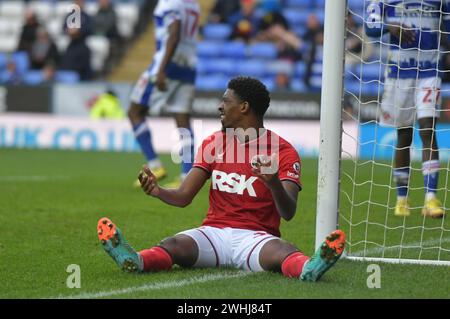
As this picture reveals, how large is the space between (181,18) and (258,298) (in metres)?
6.39

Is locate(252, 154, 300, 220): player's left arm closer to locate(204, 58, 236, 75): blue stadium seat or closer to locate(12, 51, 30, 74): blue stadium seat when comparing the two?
locate(204, 58, 236, 75): blue stadium seat

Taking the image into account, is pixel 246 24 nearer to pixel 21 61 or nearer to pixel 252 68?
pixel 252 68

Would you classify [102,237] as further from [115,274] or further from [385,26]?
[385,26]

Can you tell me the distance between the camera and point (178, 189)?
19.2ft

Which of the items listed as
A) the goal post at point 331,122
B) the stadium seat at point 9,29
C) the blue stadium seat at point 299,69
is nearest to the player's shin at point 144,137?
the goal post at point 331,122

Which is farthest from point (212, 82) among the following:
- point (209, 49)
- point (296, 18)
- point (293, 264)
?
point (293, 264)

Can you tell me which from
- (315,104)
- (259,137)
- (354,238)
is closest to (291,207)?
(259,137)

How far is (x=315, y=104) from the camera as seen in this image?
17969 millimetres

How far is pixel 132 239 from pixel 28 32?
1600cm

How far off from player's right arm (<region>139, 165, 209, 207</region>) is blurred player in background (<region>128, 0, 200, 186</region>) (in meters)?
4.65

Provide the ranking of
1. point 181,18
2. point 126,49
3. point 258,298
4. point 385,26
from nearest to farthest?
1. point 258,298
2. point 385,26
3. point 181,18
4. point 126,49

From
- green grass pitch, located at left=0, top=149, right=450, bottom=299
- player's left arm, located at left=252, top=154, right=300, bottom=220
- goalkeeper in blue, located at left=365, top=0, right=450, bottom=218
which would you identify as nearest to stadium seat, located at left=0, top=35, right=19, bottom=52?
green grass pitch, located at left=0, top=149, right=450, bottom=299

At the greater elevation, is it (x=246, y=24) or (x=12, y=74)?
(x=246, y=24)

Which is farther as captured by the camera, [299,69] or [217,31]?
[217,31]
